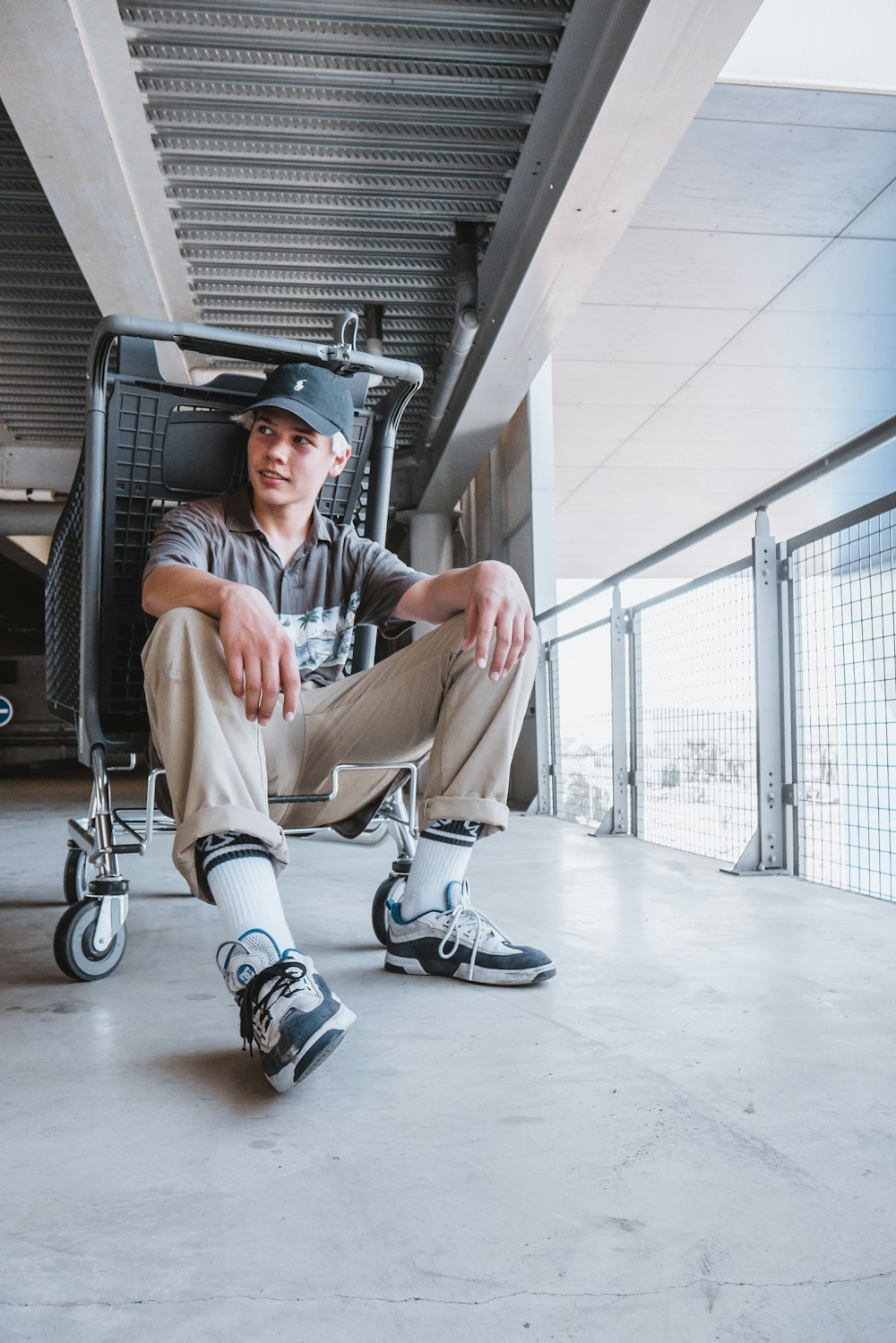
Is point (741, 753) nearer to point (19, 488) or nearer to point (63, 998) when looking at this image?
point (63, 998)

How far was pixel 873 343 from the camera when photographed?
292 inches

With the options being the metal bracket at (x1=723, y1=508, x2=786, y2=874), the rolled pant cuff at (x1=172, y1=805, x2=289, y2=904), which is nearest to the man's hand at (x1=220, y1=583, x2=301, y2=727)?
the rolled pant cuff at (x1=172, y1=805, x2=289, y2=904)

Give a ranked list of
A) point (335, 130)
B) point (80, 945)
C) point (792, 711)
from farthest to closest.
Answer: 1. point (335, 130)
2. point (792, 711)
3. point (80, 945)

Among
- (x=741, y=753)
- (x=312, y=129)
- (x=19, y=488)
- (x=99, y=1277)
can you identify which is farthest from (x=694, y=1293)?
(x=19, y=488)

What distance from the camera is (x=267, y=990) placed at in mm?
1062

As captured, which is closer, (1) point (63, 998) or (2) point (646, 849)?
Result: (1) point (63, 998)

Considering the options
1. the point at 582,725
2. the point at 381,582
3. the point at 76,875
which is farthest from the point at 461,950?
the point at 582,725

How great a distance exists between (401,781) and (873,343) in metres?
7.26

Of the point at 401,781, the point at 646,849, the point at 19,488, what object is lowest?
the point at 646,849

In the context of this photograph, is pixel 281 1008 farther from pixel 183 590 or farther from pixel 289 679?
pixel 183 590

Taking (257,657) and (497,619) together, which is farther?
(497,619)

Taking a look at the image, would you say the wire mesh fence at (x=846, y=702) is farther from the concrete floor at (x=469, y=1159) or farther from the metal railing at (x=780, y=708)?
the concrete floor at (x=469, y=1159)

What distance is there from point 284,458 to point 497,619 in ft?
1.55

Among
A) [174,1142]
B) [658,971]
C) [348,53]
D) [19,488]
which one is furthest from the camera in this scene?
[19,488]
